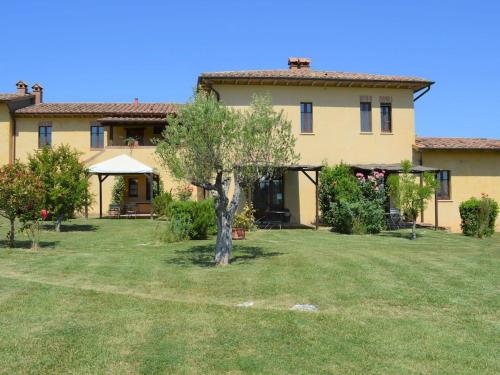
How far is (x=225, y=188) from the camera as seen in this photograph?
10.6 metres

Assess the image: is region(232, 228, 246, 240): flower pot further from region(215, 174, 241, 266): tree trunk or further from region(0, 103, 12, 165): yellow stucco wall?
region(0, 103, 12, 165): yellow stucco wall

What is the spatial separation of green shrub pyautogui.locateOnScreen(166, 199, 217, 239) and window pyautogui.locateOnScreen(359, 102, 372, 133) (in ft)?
33.2

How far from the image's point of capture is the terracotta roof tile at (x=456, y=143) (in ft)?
71.6

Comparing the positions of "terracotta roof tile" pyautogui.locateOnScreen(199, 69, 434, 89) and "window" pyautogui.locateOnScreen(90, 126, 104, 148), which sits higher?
"terracotta roof tile" pyautogui.locateOnScreen(199, 69, 434, 89)

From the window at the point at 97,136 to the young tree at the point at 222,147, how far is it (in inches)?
755

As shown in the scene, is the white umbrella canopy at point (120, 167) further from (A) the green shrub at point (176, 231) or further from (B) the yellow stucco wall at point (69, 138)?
(A) the green shrub at point (176, 231)

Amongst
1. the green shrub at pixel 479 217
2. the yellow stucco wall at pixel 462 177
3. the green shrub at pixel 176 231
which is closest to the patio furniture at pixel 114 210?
the green shrub at pixel 176 231

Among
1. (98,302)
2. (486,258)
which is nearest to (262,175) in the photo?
(98,302)

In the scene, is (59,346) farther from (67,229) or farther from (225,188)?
(67,229)

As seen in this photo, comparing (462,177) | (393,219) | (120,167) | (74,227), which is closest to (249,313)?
(74,227)

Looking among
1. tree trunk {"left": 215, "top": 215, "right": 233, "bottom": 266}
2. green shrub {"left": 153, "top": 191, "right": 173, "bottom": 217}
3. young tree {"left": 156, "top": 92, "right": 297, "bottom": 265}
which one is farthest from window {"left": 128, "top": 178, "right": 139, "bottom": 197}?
tree trunk {"left": 215, "top": 215, "right": 233, "bottom": 266}

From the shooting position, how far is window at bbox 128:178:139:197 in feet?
92.7

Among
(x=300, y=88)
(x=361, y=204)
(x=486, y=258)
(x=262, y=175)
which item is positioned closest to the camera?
(x=262, y=175)

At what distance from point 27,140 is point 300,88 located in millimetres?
16798
